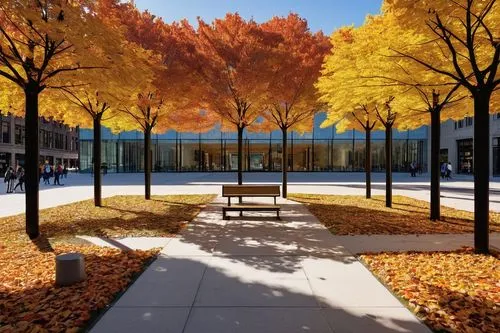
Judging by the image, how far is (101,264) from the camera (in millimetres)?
6332

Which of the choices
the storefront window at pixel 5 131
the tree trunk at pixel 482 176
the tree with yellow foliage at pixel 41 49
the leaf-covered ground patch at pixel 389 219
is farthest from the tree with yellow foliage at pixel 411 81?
the storefront window at pixel 5 131

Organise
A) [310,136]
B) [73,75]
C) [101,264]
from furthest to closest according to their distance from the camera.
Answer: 1. [310,136]
2. [73,75]
3. [101,264]

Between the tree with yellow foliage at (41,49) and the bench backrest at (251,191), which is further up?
the tree with yellow foliage at (41,49)

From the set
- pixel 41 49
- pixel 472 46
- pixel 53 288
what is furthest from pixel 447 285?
pixel 41 49

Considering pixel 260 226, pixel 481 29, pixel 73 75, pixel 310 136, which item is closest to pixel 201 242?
pixel 260 226

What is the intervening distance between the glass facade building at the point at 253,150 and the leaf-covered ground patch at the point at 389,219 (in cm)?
3452

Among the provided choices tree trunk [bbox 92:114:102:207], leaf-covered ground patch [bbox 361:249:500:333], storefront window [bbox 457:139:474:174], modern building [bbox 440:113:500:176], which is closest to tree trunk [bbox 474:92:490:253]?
leaf-covered ground patch [bbox 361:249:500:333]

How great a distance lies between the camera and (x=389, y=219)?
11.1 metres

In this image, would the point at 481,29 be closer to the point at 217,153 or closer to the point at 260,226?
the point at 260,226

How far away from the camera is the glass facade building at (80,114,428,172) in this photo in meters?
48.8

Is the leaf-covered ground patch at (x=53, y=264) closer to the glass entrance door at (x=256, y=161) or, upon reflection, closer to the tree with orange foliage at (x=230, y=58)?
the tree with orange foliage at (x=230, y=58)

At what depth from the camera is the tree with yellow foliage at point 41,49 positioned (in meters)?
7.79

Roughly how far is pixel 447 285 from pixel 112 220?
939 centimetres

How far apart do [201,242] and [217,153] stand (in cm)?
4315
